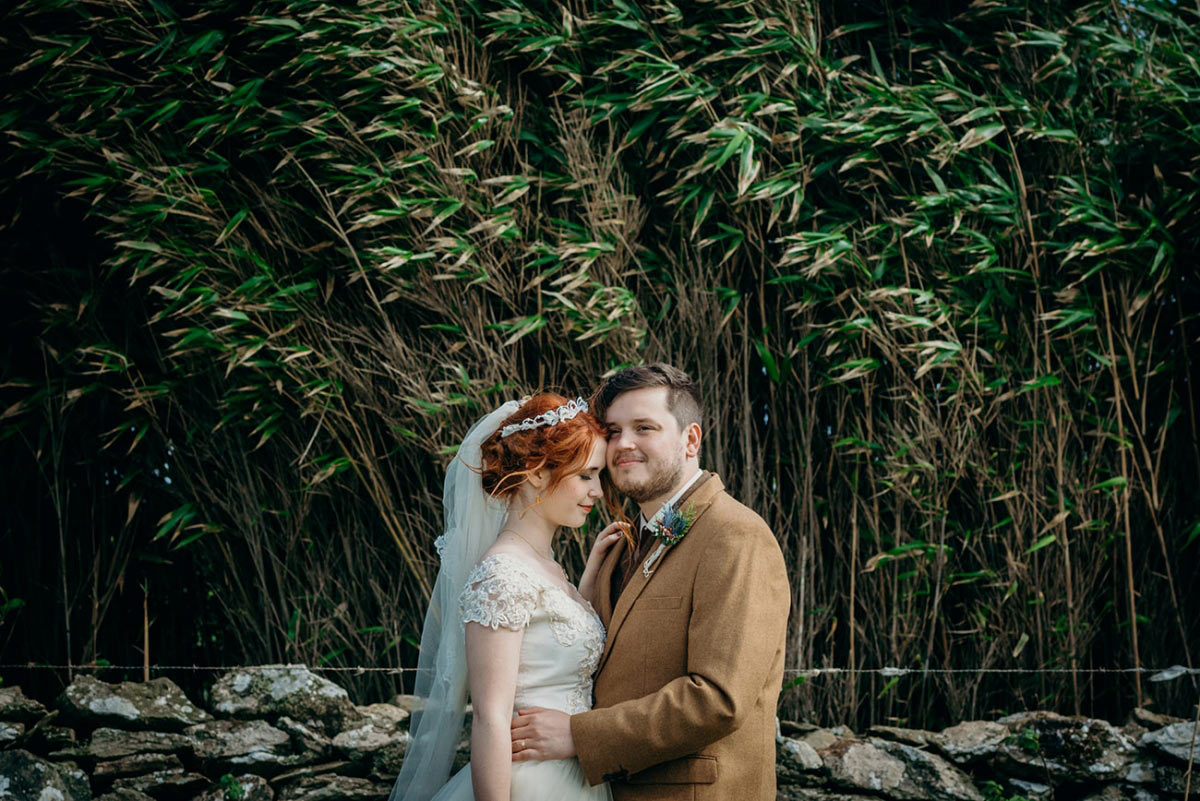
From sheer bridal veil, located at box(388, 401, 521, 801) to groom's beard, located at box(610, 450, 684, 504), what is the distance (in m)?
0.33

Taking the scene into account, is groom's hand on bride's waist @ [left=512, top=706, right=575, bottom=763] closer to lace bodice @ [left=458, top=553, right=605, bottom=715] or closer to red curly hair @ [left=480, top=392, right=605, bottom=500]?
lace bodice @ [left=458, top=553, right=605, bottom=715]

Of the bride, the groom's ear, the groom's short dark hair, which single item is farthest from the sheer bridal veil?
the groom's ear

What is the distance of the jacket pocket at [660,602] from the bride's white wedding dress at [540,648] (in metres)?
0.15

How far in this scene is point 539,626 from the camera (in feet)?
8.47

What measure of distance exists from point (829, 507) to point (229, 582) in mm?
2555

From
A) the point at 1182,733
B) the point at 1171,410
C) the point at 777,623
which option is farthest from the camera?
the point at 1171,410

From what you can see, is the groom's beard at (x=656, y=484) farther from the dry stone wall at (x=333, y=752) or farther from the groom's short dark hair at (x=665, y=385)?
the dry stone wall at (x=333, y=752)

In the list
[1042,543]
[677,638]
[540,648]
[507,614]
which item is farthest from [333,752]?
[1042,543]

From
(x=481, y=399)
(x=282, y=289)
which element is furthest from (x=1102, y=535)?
(x=282, y=289)

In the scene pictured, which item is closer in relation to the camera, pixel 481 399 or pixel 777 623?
pixel 777 623

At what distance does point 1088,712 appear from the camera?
13.5ft

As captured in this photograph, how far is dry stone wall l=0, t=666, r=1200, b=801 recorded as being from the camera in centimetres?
389

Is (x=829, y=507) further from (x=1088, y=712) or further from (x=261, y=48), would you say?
(x=261, y=48)

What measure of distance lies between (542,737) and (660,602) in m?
0.44
